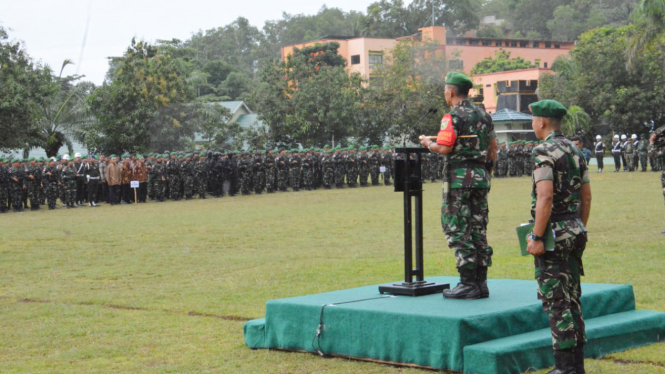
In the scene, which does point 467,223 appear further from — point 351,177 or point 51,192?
point 351,177

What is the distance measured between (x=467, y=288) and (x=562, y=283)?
4.16 ft

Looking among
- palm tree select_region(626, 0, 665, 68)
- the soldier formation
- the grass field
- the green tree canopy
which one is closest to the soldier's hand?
the grass field

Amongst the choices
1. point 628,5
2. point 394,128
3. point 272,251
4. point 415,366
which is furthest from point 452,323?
point 628,5

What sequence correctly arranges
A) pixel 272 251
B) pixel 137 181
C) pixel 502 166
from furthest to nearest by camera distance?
pixel 502 166 < pixel 137 181 < pixel 272 251

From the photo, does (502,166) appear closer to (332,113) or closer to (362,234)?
(332,113)

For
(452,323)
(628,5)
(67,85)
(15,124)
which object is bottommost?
(452,323)

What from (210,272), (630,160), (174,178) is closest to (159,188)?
(174,178)

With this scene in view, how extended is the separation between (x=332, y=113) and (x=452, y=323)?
35.1 meters

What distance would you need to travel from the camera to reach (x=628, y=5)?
92.8 meters

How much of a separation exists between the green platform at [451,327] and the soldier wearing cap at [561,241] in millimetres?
407

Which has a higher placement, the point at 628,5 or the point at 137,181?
the point at 628,5

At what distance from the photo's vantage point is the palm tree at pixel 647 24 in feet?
116

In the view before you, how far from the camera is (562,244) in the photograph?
4.95m

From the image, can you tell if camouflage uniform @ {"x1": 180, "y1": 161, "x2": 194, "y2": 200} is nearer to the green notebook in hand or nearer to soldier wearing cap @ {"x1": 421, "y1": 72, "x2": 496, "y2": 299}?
soldier wearing cap @ {"x1": 421, "y1": 72, "x2": 496, "y2": 299}
